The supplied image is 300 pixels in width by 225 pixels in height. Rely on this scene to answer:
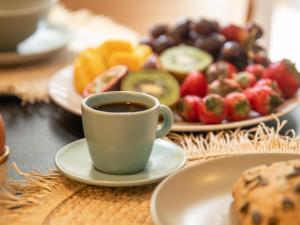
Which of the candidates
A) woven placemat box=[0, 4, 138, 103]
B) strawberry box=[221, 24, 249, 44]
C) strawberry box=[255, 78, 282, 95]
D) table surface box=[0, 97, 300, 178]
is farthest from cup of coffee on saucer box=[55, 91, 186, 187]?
strawberry box=[221, 24, 249, 44]

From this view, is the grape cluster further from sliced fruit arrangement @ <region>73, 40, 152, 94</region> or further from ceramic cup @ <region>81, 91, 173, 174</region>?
ceramic cup @ <region>81, 91, 173, 174</region>

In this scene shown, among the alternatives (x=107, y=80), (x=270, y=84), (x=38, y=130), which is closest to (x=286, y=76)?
(x=270, y=84)

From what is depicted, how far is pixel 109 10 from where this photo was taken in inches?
122

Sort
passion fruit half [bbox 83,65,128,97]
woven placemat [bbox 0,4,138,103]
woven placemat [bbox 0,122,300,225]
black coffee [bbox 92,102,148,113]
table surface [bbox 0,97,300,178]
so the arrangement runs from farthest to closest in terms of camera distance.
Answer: woven placemat [bbox 0,4,138,103] → passion fruit half [bbox 83,65,128,97] → table surface [bbox 0,97,300,178] → black coffee [bbox 92,102,148,113] → woven placemat [bbox 0,122,300,225]

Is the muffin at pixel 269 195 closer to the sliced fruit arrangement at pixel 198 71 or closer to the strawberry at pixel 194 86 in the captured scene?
the sliced fruit arrangement at pixel 198 71

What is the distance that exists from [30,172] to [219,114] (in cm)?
38

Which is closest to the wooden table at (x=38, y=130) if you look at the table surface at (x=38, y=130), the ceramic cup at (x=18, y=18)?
the table surface at (x=38, y=130)

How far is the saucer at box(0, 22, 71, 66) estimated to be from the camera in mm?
1632

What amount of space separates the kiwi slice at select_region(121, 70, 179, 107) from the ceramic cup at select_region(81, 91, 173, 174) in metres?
0.32

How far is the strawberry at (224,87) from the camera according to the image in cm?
132

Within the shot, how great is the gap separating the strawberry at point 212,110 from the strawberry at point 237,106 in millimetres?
15

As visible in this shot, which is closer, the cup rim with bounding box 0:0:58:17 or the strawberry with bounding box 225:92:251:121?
the strawberry with bounding box 225:92:251:121

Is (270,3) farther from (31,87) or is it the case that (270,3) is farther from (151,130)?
(151,130)

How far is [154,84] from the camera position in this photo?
1399mm
